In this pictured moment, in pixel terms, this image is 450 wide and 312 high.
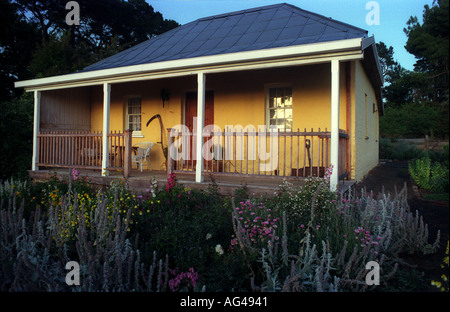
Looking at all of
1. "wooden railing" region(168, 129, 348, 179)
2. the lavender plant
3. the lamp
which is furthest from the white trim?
the lavender plant

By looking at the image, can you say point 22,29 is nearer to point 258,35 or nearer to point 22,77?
point 22,77

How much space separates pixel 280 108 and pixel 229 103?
1373 millimetres

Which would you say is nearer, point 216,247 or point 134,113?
point 216,247

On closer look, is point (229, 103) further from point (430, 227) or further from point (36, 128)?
point (430, 227)

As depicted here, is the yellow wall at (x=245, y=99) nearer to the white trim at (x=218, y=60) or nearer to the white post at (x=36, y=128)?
the white post at (x=36, y=128)

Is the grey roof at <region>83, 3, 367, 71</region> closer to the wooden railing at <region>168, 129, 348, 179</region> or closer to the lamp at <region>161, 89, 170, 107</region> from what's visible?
the lamp at <region>161, 89, 170, 107</region>

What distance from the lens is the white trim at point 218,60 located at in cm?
521

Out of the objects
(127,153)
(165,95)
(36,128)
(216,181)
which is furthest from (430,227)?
(36,128)

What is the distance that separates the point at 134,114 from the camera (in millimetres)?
10391

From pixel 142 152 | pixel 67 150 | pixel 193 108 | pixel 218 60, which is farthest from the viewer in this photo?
pixel 193 108

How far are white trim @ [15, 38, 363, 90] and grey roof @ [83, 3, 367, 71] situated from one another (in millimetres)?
451

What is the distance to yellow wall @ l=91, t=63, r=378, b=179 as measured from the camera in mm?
7574

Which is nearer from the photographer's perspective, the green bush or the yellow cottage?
the yellow cottage

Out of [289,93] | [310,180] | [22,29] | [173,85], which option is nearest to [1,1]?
[22,29]
